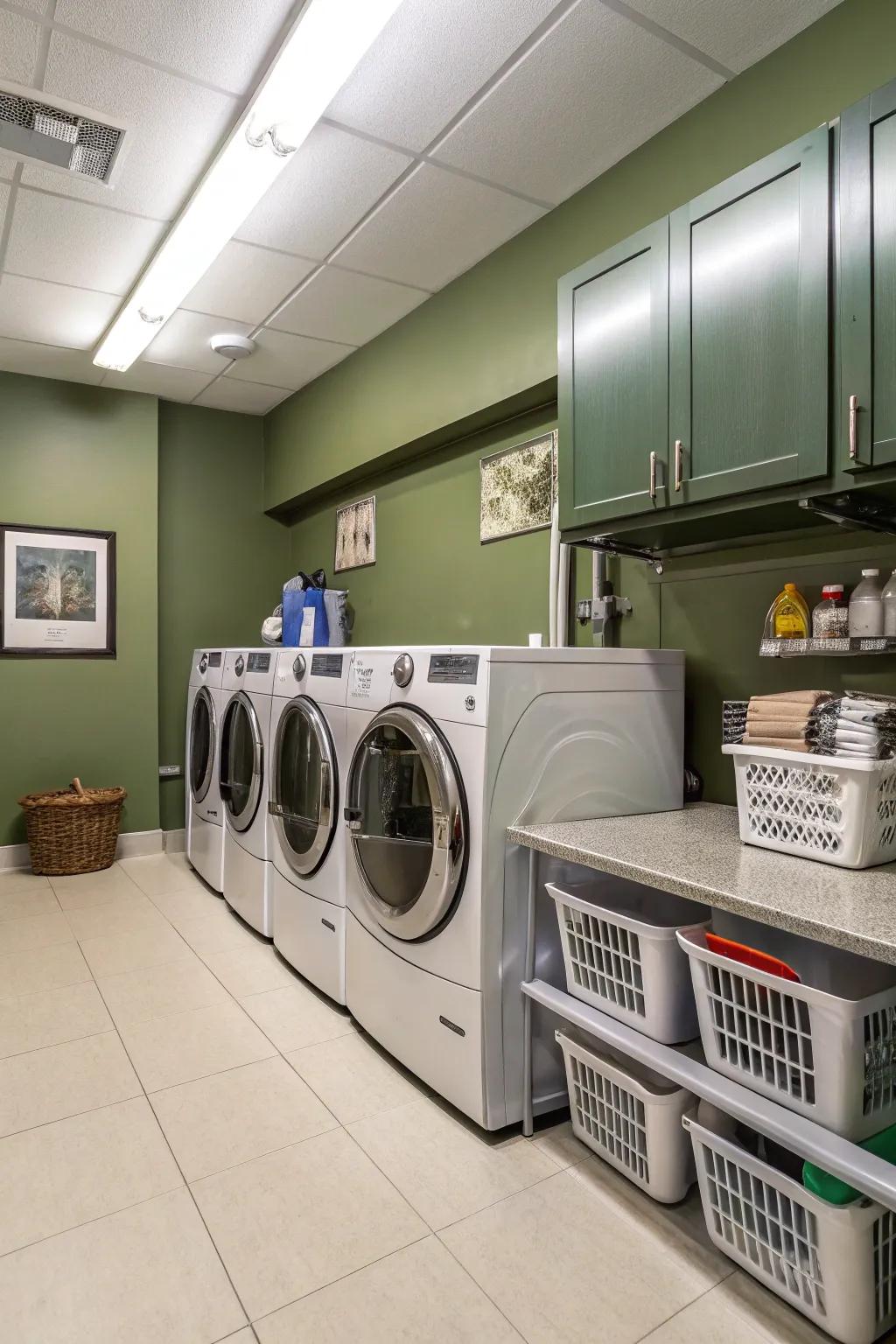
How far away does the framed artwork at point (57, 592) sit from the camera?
14.6ft

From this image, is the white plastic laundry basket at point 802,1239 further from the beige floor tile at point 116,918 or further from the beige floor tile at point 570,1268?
the beige floor tile at point 116,918

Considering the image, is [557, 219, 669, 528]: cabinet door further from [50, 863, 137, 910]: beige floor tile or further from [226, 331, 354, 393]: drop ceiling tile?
[50, 863, 137, 910]: beige floor tile

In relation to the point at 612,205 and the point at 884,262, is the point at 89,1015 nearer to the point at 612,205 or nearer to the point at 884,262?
the point at 884,262

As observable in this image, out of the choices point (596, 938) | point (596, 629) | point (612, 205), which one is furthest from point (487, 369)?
point (596, 938)

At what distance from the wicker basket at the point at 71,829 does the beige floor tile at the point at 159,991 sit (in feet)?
5.05

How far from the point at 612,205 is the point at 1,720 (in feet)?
13.2

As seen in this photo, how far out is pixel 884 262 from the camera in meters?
1.48

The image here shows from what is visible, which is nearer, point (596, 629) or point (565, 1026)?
point (565, 1026)

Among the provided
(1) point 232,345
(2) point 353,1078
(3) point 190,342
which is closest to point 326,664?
(2) point 353,1078

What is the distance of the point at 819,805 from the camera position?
1620 millimetres

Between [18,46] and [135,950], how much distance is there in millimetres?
3082

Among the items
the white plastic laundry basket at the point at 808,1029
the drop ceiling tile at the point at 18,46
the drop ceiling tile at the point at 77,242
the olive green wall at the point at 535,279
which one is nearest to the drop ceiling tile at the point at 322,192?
the drop ceiling tile at the point at 77,242

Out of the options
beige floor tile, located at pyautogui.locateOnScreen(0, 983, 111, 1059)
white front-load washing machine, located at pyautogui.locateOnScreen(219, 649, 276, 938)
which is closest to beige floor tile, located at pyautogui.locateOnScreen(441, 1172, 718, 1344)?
beige floor tile, located at pyautogui.locateOnScreen(0, 983, 111, 1059)

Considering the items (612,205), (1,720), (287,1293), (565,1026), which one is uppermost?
(612,205)
